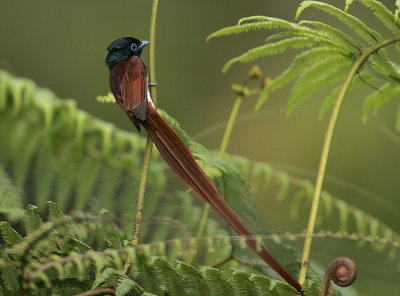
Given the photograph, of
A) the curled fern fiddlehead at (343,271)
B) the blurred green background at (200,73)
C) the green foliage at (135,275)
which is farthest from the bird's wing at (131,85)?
the blurred green background at (200,73)

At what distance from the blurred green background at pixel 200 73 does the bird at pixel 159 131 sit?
4.65 ft

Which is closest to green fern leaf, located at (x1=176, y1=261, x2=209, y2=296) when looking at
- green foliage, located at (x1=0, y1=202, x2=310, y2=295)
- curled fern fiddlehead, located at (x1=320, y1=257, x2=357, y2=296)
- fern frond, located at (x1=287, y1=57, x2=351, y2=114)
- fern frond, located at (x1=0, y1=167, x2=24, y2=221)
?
green foliage, located at (x1=0, y1=202, x2=310, y2=295)

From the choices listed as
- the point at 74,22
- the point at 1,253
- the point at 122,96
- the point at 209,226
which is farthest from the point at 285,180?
the point at 74,22

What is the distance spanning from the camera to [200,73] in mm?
2570

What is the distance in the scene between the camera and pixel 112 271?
1.50 feet

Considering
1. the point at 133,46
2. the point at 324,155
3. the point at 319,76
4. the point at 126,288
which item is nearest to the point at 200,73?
the point at 319,76

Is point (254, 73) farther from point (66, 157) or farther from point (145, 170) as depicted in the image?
point (66, 157)

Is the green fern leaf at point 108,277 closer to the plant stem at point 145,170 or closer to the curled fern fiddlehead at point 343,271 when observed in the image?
the plant stem at point 145,170

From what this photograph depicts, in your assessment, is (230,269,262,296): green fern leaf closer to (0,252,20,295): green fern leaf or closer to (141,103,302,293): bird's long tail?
(141,103,302,293): bird's long tail

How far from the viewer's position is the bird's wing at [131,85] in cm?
54

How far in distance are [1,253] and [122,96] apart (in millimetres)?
196

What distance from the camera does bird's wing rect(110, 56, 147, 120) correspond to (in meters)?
0.54

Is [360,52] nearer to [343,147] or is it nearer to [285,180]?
[285,180]

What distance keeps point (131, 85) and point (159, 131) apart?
0.24 feet
